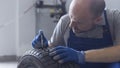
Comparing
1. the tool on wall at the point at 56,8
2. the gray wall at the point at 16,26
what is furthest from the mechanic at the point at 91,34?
the gray wall at the point at 16,26

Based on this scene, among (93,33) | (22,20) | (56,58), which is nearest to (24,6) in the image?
(22,20)

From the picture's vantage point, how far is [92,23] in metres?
1.26

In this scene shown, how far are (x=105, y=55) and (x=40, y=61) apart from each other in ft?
1.05

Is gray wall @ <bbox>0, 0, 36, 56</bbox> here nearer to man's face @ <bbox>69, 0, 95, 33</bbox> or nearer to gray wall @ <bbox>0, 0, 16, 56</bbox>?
gray wall @ <bbox>0, 0, 16, 56</bbox>

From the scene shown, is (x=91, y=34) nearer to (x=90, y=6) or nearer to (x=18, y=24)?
(x=90, y=6)

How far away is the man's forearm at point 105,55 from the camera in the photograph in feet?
3.79

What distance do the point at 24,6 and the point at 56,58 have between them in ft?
9.05

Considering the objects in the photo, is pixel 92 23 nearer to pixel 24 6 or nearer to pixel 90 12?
pixel 90 12

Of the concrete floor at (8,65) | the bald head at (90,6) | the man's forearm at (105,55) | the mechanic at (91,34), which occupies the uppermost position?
the bald head at (90,6)

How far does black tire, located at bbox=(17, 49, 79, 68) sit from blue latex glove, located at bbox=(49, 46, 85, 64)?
0.6 inches

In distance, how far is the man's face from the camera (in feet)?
3.90

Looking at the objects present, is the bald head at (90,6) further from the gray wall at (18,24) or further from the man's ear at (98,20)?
the gray wall at (18,24)

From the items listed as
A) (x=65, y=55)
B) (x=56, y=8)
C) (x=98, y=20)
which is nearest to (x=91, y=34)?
(x=98, y=20)

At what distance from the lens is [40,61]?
1.00 meters
